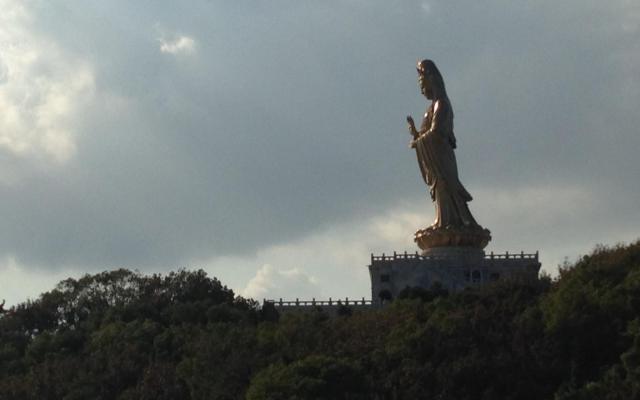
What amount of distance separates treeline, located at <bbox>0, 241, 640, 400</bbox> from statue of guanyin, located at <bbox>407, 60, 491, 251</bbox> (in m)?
9.61

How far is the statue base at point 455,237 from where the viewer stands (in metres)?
74.6

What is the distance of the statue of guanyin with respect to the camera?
246 ft

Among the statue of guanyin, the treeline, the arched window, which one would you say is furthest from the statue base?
the treeline

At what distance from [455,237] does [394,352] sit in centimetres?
1956

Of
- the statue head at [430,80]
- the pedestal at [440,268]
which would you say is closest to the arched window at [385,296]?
the pedestal at [440,268]

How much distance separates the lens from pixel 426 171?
76.1 metres

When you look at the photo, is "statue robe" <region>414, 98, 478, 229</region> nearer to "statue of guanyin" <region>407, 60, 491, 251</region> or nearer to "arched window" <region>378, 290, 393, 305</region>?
"statue of guanyin" <region>407, 60, 491, 251</region>

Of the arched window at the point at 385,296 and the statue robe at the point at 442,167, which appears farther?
the statue robe at the point at 442,167

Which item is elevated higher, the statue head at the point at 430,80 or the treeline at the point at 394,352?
the statue head at the point at 430,80

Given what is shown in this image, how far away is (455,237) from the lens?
245 feet

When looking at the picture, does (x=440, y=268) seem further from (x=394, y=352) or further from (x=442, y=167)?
(x=394, y=352)

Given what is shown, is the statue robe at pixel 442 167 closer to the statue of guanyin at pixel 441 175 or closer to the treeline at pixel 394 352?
the statue of guanyin at pixel 441 175

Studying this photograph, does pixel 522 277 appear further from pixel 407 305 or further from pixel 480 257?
pixel 480 257

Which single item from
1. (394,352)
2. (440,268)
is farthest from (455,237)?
(394,352)
